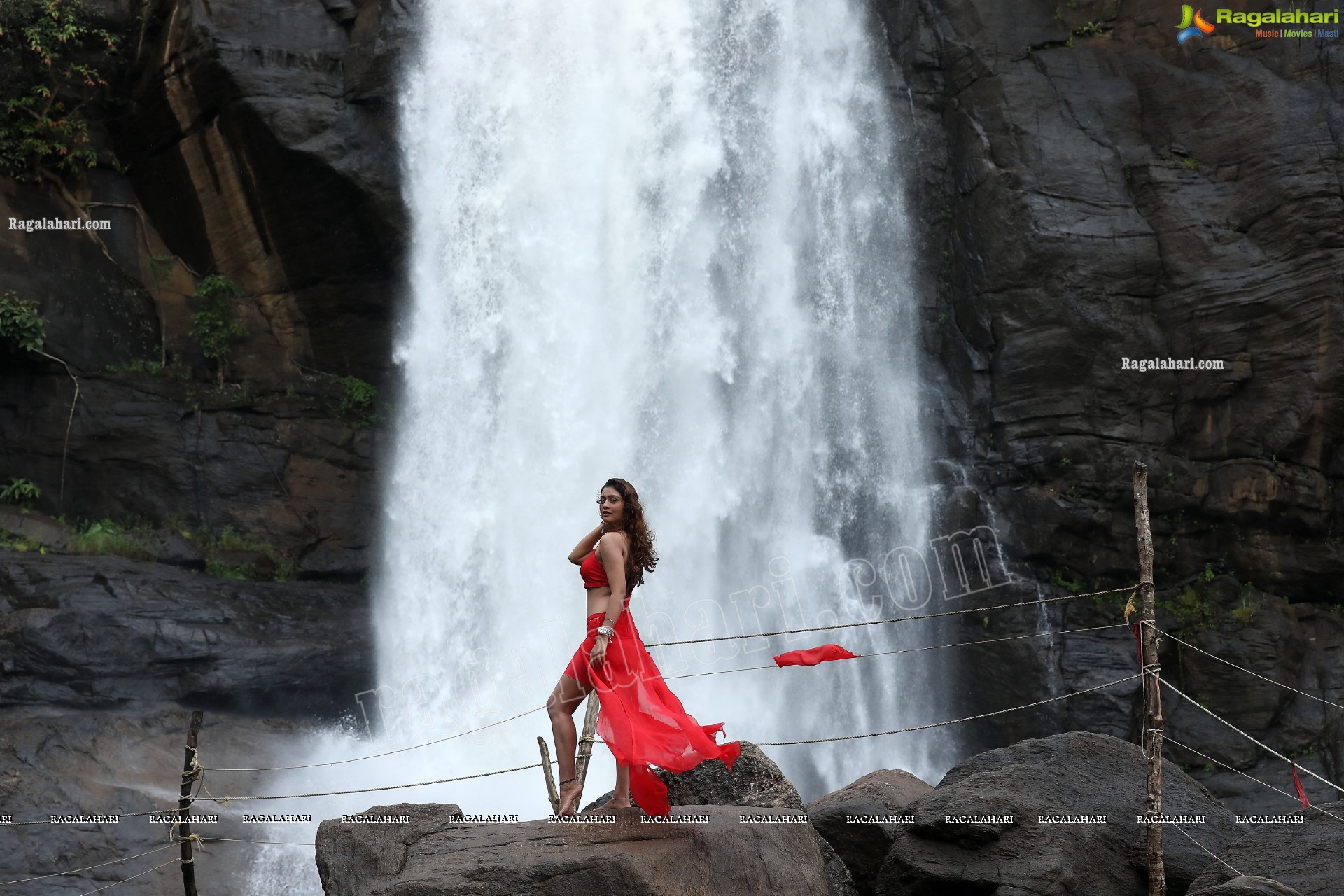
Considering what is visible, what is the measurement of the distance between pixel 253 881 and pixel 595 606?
20.2 feet

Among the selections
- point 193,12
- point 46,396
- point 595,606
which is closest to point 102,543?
point 46,396

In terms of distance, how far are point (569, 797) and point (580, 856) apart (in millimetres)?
579

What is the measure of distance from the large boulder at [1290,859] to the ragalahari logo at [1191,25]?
1114cm

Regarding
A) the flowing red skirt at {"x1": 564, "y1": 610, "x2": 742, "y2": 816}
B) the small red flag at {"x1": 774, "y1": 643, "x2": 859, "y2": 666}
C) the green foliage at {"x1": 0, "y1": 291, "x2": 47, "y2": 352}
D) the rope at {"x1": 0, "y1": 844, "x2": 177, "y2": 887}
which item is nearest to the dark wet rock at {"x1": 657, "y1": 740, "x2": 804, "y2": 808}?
the small red flag at {"x1": 774, "y1": 643, "x2": 859, "y2": 666}

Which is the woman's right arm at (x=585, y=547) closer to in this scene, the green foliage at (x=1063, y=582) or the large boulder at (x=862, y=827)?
the large boulder at (x=862, y=827)

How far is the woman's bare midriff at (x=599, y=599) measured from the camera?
5238 mm

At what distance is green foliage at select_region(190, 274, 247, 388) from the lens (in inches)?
579

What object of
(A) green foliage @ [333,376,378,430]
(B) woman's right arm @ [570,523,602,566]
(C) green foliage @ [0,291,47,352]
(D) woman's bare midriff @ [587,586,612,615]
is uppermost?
(C) green foliage @ [0,291,47,352]

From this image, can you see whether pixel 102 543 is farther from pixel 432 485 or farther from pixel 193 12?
pixel 193 12

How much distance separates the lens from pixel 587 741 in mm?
5746

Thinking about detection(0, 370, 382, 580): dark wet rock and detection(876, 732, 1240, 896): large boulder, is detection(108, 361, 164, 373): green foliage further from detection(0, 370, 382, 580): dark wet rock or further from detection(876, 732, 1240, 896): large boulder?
detection(876, 732, 1240, 896): large boulder

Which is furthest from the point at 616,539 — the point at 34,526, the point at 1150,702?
the point at 34,526

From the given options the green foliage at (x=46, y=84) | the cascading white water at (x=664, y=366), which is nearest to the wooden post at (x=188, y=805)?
the cascading white water at (x=664, y=366)

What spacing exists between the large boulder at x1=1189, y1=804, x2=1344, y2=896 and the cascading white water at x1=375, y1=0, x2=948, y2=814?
7634mm
